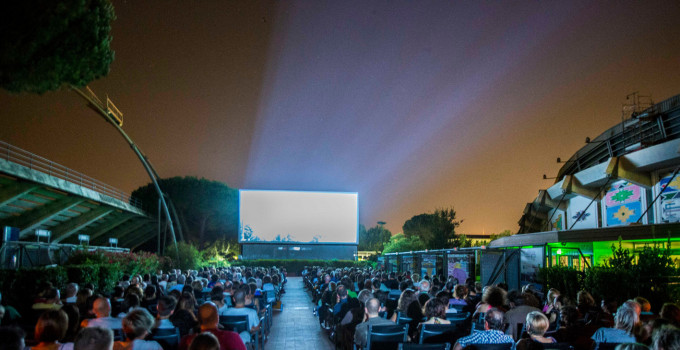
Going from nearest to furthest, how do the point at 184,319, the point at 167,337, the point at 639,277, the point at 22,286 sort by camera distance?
the point at 167,337 → the point at 184,319 → the point at 639,277 → the point at 22,286

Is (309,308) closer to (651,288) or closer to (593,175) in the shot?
(651,288)

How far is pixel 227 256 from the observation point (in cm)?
4694

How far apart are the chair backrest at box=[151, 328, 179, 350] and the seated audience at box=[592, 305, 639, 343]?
4.81 metres

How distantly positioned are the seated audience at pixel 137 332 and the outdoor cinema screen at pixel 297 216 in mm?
39685

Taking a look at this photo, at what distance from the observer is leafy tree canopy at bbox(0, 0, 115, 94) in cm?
464

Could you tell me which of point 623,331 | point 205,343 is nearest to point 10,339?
point 205,343

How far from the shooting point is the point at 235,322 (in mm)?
7812

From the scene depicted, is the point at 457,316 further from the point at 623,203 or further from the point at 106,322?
the point at 623,203

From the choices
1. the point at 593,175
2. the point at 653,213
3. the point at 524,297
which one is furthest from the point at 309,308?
the point at 593,175

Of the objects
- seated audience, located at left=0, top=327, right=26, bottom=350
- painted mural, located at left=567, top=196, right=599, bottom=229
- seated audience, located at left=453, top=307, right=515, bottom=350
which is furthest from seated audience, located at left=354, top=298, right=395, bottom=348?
painted mural, located at left=567, top=196, right=599, bottom=229

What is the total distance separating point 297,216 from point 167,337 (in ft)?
129

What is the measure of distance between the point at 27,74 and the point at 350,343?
21.5 ft

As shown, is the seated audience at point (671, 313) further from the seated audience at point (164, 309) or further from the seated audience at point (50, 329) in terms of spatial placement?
the seated audience at point (50, 329)

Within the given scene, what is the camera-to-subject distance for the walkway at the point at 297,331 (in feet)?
36.8
